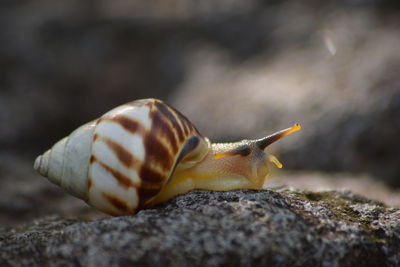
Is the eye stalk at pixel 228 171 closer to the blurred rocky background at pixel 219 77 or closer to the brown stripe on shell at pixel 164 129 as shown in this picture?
the brown stripe on shell at pixel 164 129

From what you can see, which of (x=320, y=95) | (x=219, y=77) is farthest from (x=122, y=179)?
(x=219, y=77)

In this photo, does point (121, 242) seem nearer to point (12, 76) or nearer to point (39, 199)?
point (39, 199)

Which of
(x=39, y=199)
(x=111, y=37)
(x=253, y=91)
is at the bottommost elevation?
(x=39, y=199)

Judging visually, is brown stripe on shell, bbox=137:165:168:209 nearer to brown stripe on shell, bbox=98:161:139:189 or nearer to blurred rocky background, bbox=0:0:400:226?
brown stripe on shell, bbox=98:161:139:189

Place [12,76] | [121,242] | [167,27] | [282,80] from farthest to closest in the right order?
[167,27] → [12,76] → [282,80] → [121,242]

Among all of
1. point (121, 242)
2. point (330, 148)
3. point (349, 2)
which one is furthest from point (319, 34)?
point (121, 242)

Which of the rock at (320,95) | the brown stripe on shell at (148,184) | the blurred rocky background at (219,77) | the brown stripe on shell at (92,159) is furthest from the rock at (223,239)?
the rock at (320,95)

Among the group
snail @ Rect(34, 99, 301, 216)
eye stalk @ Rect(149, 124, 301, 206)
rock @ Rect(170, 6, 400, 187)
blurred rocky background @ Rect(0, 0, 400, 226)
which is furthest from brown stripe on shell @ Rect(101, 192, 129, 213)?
rock @ Rect(170, 6, 400, 187)
